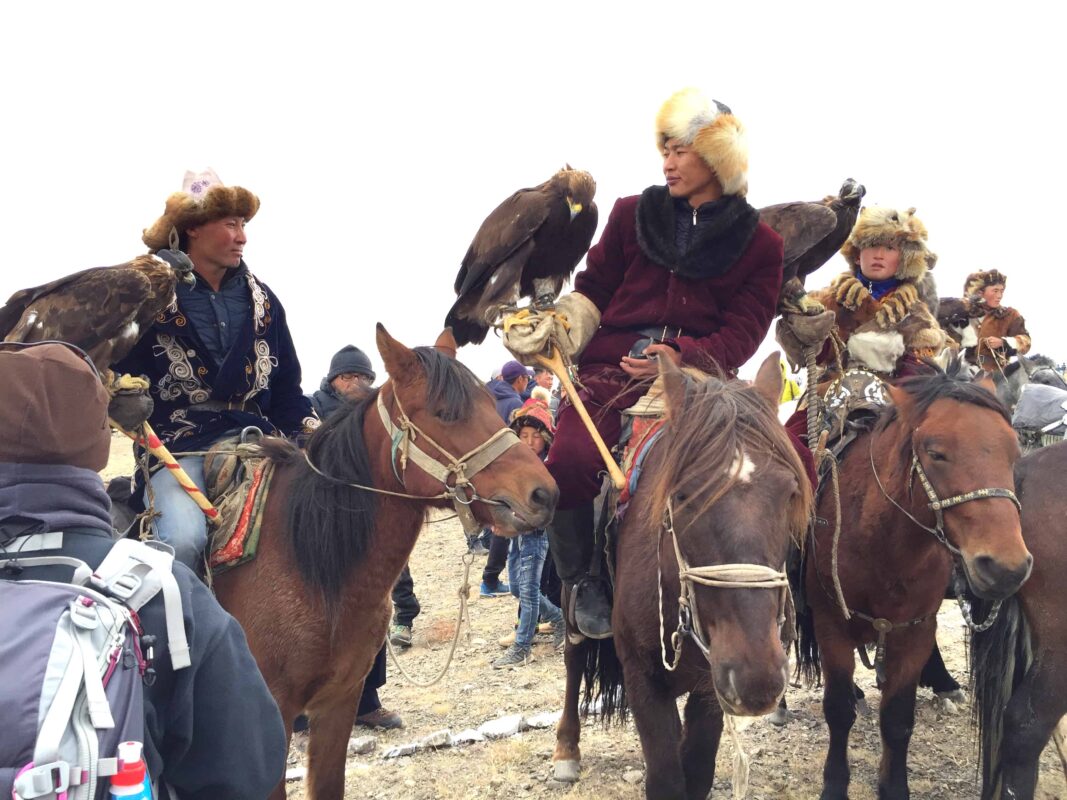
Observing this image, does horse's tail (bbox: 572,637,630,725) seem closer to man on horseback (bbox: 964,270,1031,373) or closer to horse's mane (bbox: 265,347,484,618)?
horse's mane (bbox: 265,347,484,618)

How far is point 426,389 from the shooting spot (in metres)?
3.40

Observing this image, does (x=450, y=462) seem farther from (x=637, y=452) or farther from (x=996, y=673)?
(x=996, y=673)

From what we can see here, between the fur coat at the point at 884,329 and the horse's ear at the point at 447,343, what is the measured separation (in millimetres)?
2536

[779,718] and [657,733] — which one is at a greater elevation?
[657,733]

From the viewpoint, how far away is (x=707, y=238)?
383 centimetres

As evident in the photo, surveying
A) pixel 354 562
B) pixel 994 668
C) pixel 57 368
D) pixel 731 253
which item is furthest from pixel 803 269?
pixel 57 368

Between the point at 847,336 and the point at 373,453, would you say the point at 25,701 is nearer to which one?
the point at 373,453

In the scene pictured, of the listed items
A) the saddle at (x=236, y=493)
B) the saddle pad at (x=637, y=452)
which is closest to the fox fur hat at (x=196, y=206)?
the saddle at (x=236, y=493)

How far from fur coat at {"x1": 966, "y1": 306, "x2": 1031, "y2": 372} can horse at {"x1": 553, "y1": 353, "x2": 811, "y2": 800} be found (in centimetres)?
622

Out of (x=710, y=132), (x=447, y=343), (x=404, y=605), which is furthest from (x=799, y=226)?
(x=404, y=605)

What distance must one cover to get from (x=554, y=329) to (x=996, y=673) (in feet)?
9.47

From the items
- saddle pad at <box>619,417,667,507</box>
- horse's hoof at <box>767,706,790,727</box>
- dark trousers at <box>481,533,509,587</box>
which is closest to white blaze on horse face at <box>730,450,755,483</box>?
saddle pad at <box>619,417,667,507</box>

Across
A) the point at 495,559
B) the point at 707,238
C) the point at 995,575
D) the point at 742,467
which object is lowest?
the point at 495,559

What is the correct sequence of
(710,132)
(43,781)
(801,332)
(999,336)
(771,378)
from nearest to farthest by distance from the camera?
(43,781), (771,378), (710,132), (801,332), (999,336)
